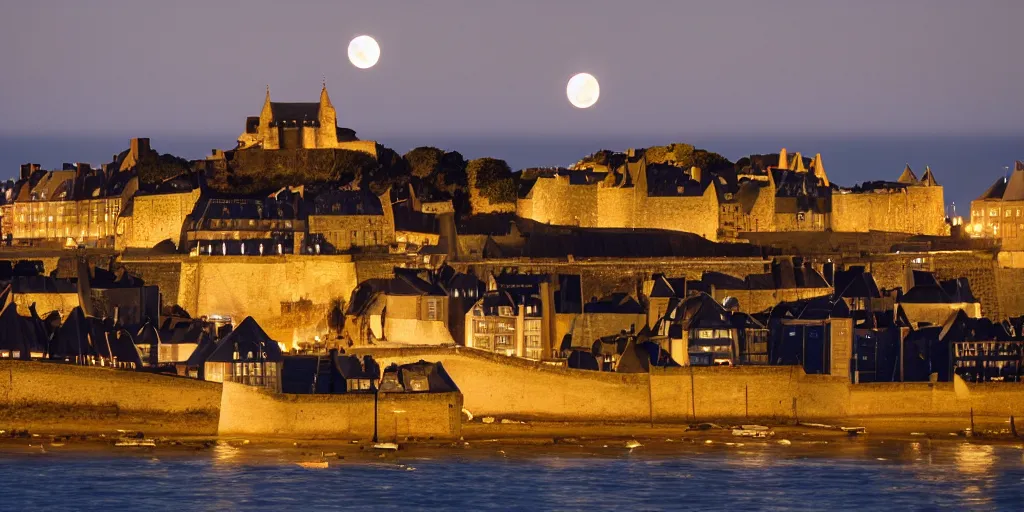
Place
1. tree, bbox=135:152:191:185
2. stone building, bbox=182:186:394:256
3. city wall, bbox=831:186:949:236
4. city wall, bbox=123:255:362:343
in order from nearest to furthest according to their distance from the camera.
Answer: city wall, bbox=123:255:362:343 → stone building, bbox=182:186:394:256 → city wall, bbox=831:186:949:236 → tree, bbox=135:152:191:185

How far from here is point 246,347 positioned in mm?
49094

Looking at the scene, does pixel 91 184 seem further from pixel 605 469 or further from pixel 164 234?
pixel 605 469

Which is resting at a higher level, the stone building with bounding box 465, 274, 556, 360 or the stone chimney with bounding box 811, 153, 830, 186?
the stone chimney with bounding box 811, 153, 830, 186

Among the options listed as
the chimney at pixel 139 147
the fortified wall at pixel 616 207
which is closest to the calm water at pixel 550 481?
the fortified wall at pixel 616 207

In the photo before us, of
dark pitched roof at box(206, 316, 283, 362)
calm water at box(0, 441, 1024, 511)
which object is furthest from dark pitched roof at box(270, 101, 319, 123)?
calm water at box(0, 441, 1024, 511)

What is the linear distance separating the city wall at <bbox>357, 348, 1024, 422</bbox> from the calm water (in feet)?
5.06

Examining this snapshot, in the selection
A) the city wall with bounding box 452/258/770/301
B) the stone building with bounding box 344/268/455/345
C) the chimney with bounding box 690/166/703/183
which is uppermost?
the chimney with bounding box 690/166/703/183

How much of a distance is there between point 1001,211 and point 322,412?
87.2 feet

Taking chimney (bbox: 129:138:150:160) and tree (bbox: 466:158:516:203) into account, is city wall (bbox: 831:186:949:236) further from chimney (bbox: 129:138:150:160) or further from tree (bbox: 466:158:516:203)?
chimney (bbox: 129:138:150:160)

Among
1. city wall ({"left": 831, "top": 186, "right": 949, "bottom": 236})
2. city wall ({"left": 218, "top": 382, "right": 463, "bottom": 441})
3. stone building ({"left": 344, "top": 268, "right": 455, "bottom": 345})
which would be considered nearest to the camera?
city wall ({"left": 218, "top": 382, "right": 463, "bottom": 441})

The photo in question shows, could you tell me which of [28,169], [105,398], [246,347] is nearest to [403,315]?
[246,347]

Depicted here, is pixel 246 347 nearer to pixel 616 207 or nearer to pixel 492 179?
pixel 616 207

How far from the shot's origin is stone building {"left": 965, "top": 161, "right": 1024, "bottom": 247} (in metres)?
66.2

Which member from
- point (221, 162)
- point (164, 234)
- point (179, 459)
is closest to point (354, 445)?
point (179, 459)
